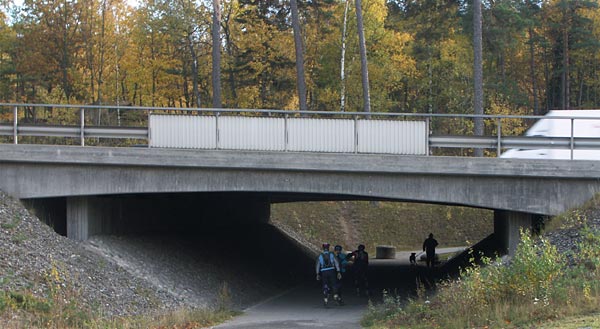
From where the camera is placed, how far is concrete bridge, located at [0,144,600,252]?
18.1 m

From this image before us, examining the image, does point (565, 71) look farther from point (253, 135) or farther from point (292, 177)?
point (292, 177)

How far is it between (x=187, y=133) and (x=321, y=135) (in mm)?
3221

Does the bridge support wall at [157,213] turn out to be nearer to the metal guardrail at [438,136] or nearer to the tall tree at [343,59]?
the metal guardrail at [438,136]

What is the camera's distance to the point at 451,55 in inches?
1976

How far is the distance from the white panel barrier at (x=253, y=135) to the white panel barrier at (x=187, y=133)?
0.30 m

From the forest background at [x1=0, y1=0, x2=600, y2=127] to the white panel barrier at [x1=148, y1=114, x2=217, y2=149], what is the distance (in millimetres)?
22521

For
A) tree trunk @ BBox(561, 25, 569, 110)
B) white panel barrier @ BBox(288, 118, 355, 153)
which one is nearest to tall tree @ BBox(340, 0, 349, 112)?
tree trunk @ BBox(561, 25, 569, 110)

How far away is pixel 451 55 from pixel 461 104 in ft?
14.7

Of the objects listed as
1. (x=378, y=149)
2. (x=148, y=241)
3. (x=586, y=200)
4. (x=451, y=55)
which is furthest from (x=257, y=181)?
(x=451, y=55)

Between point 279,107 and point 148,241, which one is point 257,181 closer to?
point 148,241

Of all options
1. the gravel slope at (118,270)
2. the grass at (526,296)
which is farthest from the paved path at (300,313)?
the grass at (526,296)

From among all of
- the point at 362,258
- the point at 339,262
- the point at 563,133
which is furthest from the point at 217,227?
the point at 563,133

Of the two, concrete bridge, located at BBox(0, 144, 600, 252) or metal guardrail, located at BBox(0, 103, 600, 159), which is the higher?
metal guardrail, located at BBox(0, 103, 600, 159)

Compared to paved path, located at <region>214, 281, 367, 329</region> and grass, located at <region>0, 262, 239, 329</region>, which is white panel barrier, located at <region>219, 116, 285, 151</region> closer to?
paved path, located at <region>214, 281, 367, 329</region>
